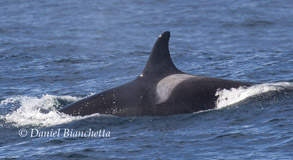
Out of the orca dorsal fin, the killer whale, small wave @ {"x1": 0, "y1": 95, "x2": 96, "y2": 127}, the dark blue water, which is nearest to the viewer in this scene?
the dark blue water

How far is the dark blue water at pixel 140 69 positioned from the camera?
1289 centimetres

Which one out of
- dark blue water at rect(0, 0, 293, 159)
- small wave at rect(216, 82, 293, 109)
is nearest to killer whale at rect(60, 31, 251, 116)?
small wave at rect(216, 82, 293, 109)

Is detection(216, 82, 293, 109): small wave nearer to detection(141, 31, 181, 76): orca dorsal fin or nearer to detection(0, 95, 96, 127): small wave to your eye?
detection(141, 31, 181, 76): orca dorsal fin

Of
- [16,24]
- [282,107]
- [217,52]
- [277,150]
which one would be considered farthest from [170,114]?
[16,24]

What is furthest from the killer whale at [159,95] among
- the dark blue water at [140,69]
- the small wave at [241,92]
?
the dark blue water at [140,69]

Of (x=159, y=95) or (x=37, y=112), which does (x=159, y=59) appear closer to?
(x=159, y=95)

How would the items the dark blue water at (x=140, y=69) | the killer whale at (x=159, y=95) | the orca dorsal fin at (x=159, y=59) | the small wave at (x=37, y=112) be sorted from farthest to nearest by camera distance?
the orca dorsal fin at (x=159, y=59)
the small wave at (x=37, y=112)
the killer whale at (x=159, y=95)
the dark blue water at (x=140, y=69)

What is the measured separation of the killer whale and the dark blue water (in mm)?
312

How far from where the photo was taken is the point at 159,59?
52.6 feet

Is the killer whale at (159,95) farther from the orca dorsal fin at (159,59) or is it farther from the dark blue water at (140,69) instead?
the dark blue water at (140,69)

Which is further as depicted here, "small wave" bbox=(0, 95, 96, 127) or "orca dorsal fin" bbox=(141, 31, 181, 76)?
"orca dorsal fin" bbox=(141, 31, 181, 76)

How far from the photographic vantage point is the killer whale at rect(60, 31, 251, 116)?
1532cm

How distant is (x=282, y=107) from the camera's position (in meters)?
14.8

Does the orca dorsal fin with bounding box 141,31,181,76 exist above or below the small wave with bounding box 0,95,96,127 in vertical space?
above
